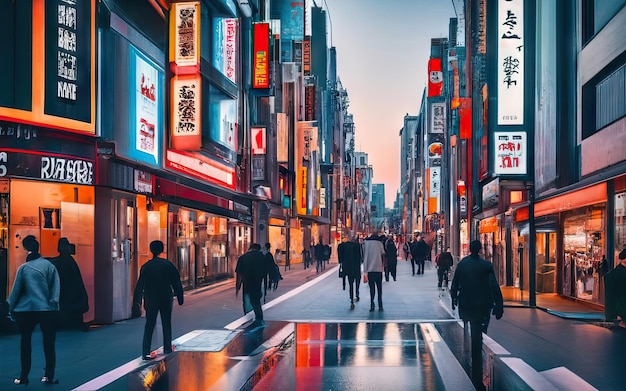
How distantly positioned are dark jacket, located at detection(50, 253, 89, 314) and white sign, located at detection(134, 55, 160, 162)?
7.11 metres

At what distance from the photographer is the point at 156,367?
10.5 metres

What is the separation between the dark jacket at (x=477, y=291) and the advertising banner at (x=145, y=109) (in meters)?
10.00

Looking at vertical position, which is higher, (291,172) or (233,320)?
(291,172)

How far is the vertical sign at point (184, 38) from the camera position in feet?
68.5

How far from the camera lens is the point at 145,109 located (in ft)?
62.2

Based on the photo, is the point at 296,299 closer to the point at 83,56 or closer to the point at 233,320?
the point at 233,320

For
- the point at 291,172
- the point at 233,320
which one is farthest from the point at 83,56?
the point at 291,172

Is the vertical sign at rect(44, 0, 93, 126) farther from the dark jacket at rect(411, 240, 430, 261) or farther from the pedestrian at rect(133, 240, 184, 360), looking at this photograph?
the dark jacket at rect(411, 240, 430, 261)

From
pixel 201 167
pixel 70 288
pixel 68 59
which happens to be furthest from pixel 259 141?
pixel 70 288

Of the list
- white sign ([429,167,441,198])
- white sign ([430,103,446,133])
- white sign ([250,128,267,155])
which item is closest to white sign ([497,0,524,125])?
white sign ([250,128,267,155])

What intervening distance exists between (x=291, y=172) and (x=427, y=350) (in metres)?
42.9

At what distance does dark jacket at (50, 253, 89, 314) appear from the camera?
10.8 metres

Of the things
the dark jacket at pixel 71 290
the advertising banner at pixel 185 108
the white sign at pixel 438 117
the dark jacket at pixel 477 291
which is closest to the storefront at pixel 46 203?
the dark jacket at pixel 71 290

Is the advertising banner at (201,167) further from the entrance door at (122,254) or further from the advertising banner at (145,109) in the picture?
the entrance door at (122,254)
